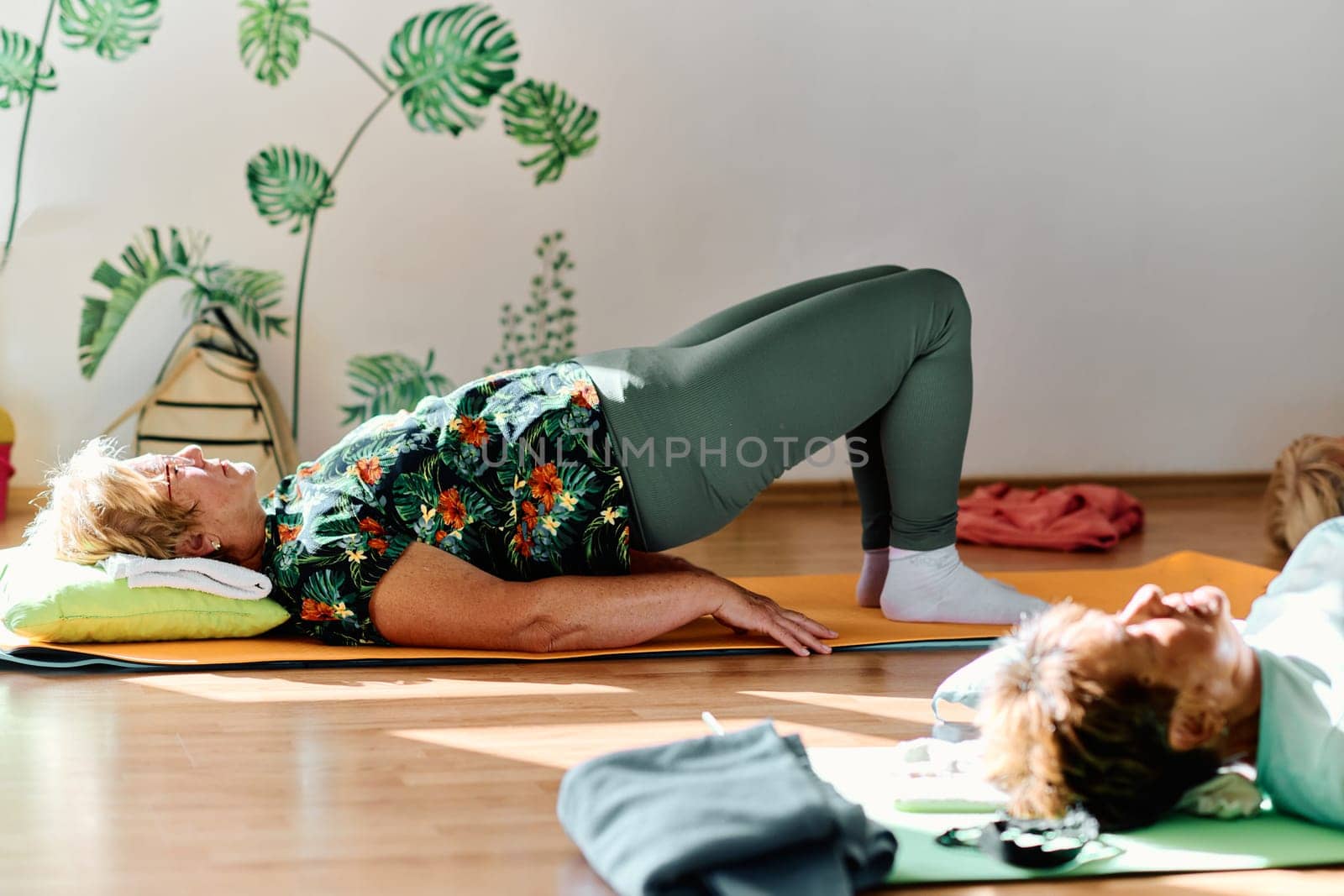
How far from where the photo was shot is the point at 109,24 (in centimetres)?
430

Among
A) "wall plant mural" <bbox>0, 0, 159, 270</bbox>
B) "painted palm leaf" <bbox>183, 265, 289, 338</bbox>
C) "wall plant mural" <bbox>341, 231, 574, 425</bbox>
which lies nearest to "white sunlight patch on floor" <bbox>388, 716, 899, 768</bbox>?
"wall plant mural" <bbox>341, 231, 574, 425</bbox>

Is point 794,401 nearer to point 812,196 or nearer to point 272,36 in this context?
point 812,196

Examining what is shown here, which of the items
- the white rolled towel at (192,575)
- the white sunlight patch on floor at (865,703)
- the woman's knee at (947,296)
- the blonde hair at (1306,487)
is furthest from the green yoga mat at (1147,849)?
the blonde hair at (1306,487)

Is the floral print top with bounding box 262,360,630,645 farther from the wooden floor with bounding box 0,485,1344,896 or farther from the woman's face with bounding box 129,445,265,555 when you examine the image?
the wooden floor with bounding box 0,485,1344,896

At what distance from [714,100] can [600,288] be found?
74 cm

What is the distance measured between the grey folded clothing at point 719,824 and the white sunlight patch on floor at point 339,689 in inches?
27.4

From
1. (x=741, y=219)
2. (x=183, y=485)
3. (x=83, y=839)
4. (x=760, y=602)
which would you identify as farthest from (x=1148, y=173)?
(x=83, y=839)

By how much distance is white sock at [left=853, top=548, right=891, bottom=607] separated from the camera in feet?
9.58

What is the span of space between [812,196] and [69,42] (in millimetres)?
2431

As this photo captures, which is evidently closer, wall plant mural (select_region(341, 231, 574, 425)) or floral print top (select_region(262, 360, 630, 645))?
floral print top (select_region(262, 360, 630, 645))

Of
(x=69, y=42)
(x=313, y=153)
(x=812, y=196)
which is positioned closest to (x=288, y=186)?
(x=313, y=153)

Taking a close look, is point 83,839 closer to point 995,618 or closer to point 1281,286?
point 995,618

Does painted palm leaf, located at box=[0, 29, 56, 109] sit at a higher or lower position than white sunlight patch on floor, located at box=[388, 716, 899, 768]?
higher

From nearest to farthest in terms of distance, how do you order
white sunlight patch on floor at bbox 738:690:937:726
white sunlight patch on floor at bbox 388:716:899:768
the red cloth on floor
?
1. white sunlight patch on floor at bbox 388:716:899:768
2. white sunlight patch on floor at bbox 738:690:937:726
3. the red cloth on floor
